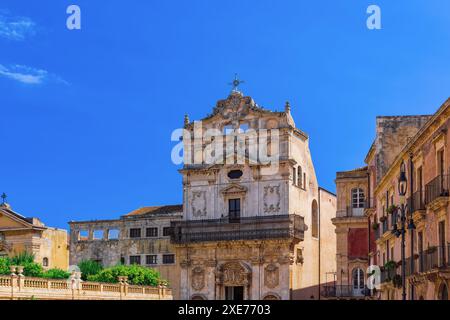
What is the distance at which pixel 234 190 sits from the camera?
61.7 metres

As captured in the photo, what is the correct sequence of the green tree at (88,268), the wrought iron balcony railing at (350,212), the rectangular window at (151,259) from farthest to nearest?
the rectangular window at (151,259), the green tree at (88,268), the wrought iron balcony railing at (350,212)

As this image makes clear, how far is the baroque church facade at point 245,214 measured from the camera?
59.2 metres

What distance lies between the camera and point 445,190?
84.8 feet

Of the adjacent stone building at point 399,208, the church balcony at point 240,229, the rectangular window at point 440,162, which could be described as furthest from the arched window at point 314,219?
the rectangular window at point 440,162

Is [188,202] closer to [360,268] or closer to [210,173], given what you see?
[210,173]

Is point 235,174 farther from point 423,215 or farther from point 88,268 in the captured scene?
point 423,215

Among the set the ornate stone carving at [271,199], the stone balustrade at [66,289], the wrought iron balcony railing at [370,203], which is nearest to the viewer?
the stone balustrade at [66,289]

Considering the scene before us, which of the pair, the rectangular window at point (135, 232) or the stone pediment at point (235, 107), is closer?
the stone pediment at point (235, 107)

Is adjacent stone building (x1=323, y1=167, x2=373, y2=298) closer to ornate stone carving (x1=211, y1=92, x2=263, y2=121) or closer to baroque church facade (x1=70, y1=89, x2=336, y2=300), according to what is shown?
baroque church facade (x1=70, y1=89, x2=336, y2=300)

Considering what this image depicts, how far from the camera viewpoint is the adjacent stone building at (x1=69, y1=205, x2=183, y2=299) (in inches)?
2517

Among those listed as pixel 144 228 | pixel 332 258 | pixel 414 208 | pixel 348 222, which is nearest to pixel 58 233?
pixel 144 228

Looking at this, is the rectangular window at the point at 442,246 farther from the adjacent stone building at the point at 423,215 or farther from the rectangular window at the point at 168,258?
the rectangular window at the point at 168,258

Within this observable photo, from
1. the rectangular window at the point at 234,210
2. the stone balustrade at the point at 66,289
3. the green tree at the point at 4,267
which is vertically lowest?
the stone balustrade at the point at 66,289

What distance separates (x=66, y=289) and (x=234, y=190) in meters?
21.0
